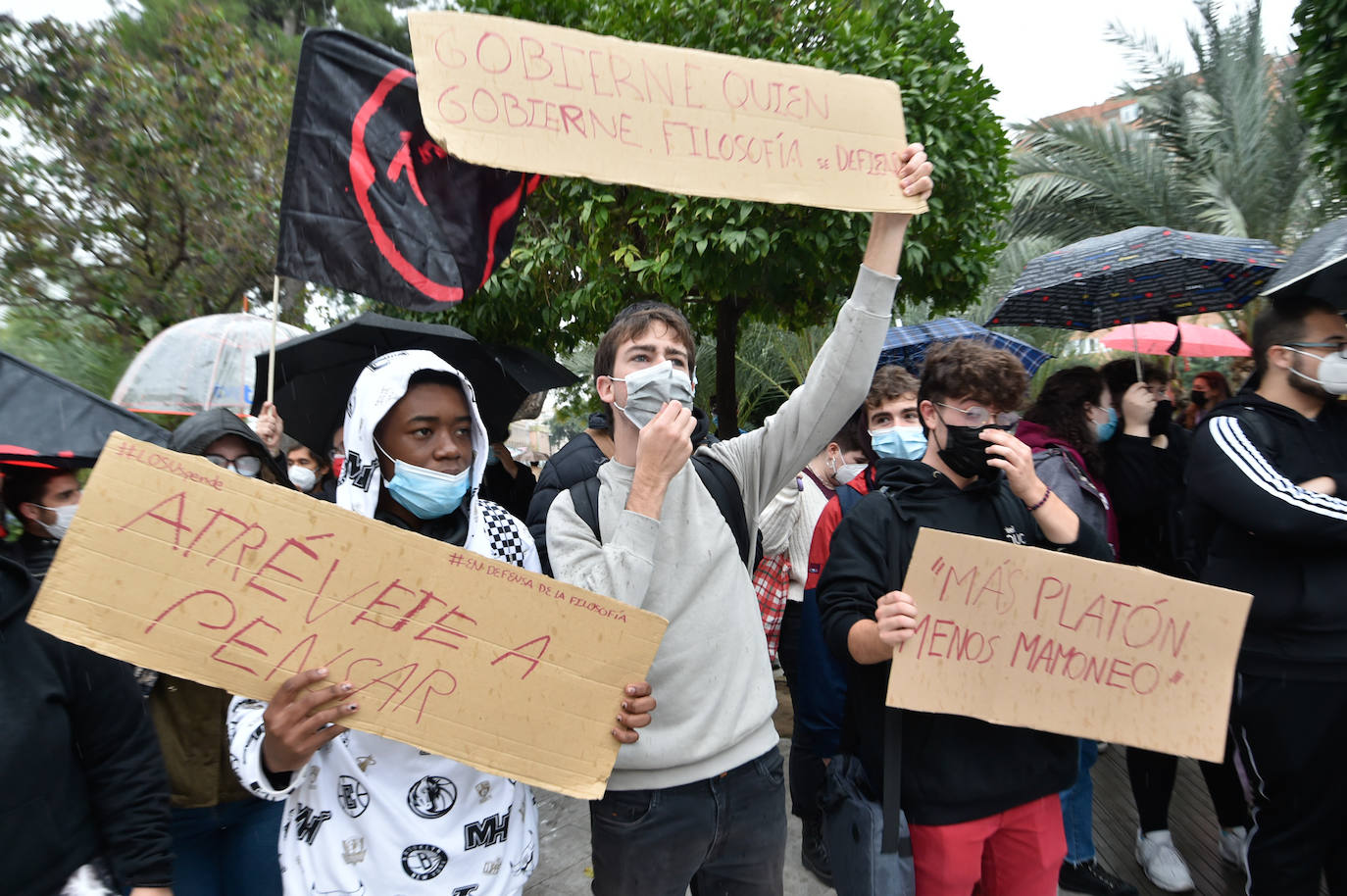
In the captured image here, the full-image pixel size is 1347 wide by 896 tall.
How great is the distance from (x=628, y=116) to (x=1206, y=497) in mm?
2008

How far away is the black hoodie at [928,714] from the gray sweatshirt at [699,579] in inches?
10.8

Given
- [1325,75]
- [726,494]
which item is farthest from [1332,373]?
[1325,75]

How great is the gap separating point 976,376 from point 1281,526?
97 cm

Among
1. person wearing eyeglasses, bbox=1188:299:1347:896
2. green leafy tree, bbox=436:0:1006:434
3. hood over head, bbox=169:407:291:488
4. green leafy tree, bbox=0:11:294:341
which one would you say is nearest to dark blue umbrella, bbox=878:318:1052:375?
green leafy tree, bbox=436:0:1006:434

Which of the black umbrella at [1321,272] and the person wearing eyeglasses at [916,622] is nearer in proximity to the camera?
the person wearing eyeglasses at [916,622]

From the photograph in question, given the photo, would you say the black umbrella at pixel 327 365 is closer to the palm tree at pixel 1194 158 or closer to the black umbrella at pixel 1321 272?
the black umbrella at pixel 1321 272

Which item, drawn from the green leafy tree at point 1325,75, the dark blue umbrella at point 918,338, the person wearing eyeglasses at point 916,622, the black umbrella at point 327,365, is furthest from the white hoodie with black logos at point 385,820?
the dark blue umbrella at point 918,338

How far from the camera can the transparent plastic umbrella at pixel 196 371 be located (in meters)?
4.02

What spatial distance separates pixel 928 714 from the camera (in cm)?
201

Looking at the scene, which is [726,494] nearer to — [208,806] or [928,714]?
[928,714]

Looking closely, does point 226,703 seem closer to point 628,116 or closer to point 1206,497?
point 628,116

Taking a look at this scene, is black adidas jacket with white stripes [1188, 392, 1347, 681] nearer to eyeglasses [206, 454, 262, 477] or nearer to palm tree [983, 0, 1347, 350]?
eyeglasses [206, 454, 262, 477]

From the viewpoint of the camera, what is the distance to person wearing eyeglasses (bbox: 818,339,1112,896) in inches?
76.7

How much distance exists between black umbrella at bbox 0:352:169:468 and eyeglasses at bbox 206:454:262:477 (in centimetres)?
98
